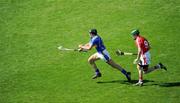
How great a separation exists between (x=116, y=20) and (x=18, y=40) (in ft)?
19.2

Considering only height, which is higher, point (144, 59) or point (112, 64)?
point (144, 59)

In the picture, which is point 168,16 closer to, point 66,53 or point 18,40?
point 66,53

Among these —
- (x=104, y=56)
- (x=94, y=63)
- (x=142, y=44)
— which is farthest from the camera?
(x=94, y=63)

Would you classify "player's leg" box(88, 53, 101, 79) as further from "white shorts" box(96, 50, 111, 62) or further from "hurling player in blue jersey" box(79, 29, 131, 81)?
"white shorts" box(96, 50, 111, 62)

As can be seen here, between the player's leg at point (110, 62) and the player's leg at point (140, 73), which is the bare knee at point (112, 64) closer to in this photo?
the player's leg at point (110, 62)

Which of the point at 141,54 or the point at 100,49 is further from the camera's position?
the point at 100,49

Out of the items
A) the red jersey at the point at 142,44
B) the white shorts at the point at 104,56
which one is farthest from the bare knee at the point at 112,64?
the red jersey at the point at 142,44

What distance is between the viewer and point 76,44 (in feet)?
86.3

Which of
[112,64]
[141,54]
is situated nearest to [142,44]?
[141,54]

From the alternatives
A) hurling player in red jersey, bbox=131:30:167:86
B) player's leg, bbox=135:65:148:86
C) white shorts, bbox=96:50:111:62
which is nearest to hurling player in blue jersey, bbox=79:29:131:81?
white shorts, bbox=96:50:111:62

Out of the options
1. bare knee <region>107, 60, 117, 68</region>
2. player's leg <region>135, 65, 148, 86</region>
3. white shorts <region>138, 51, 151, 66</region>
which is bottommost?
player's leg <region>135, 65, 148, 86</region>

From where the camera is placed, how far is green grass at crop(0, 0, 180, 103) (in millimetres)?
21359

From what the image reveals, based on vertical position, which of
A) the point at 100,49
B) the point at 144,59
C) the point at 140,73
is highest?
the point at 100,49

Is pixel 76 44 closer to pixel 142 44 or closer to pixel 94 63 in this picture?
pixel 94 63
